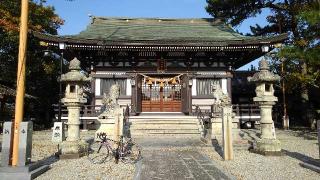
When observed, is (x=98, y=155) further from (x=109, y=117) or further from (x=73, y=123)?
(x=109, y=117)

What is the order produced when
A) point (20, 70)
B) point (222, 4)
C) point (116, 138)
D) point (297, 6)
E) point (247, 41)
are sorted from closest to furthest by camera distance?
point (20, 70)
point (116, 138)
point (247, 41)
point (297, 6)
point (222, 4)

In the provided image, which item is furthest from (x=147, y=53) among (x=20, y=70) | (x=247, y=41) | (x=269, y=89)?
(x=20, y=70)

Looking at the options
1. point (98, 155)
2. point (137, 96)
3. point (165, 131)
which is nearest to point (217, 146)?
point (165, 131)

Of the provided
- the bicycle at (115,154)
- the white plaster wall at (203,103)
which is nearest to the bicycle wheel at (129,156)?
the bicycle at (115,154)

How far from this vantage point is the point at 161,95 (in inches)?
914

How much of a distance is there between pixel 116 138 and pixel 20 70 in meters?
4.81

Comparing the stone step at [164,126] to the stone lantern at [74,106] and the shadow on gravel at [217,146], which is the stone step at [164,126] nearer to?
the shadow on gravel at [217,146]

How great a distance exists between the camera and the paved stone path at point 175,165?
7965mm

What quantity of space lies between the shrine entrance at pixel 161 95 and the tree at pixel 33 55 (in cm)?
1053

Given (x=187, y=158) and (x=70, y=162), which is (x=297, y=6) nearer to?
(x=187, y=158)

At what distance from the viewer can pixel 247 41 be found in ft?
66.9

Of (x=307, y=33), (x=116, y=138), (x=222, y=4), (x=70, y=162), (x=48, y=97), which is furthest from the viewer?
(x=48, y=97)

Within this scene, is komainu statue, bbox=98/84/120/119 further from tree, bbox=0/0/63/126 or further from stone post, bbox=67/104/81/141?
tree, bbox=0/0/63/126

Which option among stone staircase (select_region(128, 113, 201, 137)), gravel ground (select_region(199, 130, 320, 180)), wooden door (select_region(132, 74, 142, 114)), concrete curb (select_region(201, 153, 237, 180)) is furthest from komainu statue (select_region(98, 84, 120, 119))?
concrete curb (select_region(201, 153, 237, 180))
